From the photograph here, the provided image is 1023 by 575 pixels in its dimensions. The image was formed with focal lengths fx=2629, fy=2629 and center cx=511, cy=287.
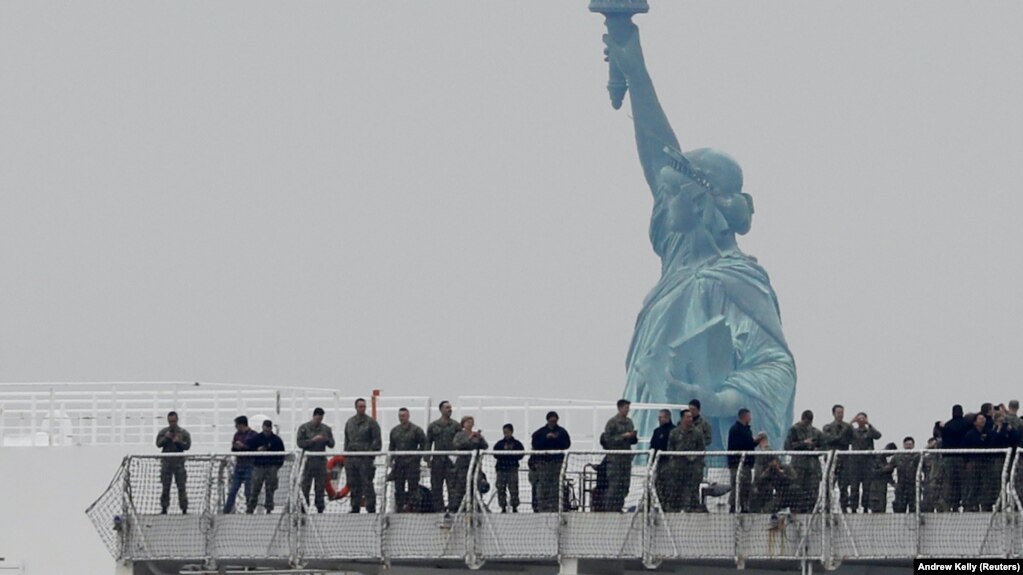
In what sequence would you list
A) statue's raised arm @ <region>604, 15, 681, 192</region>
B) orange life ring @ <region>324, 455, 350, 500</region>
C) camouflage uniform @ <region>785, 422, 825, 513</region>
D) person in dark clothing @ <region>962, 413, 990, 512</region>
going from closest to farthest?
person in dark clothing @ <region>962, 413, 990, 512</region> < camouflage uniform @ <region>785, 422, 825, 513</region> < orange life ring @ <region>324, 455, 350, 500</region> < statue's raised arm @ <region>604, 15, 681, 192</region>

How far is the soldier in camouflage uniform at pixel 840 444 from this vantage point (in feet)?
120

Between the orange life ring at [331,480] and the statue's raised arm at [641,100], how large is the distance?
130 feet

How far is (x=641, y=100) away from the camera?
7731 cm

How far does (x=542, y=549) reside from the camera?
37156 mm

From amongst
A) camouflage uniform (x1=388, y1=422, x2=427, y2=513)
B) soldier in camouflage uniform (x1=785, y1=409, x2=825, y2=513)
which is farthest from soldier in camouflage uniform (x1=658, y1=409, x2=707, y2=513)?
camouflage uniform (x1=388, y1=422, x2=427, y2=513)

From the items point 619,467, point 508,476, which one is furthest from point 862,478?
point 508,476

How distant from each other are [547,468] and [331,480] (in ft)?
11.2

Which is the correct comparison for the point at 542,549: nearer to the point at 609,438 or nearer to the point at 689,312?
the point at 609,438

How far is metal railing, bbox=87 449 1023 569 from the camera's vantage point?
36469 millimetres

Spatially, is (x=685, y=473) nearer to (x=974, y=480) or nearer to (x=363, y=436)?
(x=974, y=480)

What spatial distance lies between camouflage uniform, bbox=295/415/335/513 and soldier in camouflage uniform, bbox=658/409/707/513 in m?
4.87

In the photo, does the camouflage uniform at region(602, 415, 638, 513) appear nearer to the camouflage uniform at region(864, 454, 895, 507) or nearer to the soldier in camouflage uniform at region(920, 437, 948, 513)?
the camouflage uniform at region(864, 454, 895, 507)

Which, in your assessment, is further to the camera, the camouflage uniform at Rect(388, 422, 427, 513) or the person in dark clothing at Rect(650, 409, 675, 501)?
the camouflage uniform at Rect(388, 422, 427, 513)

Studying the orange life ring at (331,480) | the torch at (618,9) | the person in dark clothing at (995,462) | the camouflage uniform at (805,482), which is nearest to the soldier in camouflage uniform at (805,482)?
the camouflage uniform at (805,482)
